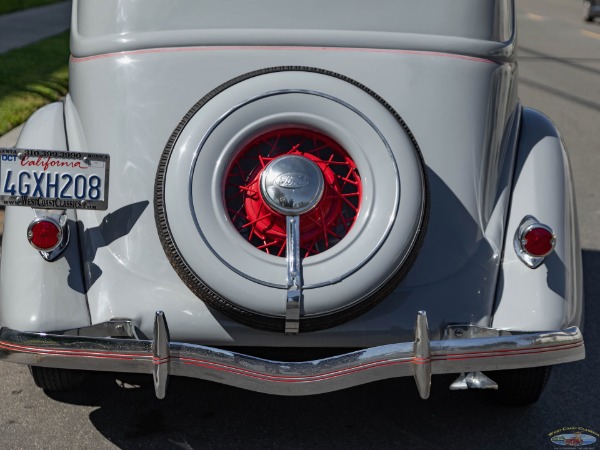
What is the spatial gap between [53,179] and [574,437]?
2241mm

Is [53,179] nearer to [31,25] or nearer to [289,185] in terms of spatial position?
[289,185]

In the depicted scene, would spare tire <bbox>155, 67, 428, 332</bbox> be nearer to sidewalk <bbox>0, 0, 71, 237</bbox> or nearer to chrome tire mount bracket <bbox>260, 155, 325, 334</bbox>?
chrome tire mount bracket <bbox>260, 155, 325, 334</bbox>

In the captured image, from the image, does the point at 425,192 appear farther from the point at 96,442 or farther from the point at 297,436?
the point at 96,442

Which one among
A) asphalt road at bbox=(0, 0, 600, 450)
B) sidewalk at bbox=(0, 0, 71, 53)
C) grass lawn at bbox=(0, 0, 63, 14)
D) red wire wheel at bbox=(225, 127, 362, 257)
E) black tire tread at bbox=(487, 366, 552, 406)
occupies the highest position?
grass lawn at bbox=(0, 0, 63, 14)

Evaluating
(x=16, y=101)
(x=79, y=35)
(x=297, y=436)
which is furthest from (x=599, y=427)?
(x=16, y=101)

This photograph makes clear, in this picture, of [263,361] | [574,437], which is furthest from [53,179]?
[574,437]

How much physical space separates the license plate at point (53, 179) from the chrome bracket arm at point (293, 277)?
68 centimetres

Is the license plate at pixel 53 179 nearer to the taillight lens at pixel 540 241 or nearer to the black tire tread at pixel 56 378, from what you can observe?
the black tire tread at pixel 56 378

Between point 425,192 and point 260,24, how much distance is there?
1079 mm

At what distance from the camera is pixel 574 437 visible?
3.78 metres

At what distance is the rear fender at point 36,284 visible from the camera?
11.1 ft

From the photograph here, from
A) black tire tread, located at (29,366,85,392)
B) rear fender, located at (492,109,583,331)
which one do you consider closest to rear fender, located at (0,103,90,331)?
black tire tread, located at (29,366,85,392)

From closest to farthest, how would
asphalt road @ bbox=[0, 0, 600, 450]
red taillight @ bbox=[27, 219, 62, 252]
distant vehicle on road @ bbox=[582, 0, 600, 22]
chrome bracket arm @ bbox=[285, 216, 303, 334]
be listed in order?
1. chrome bracket arm @ bbox=[285, 216, 303, 334]
2. red taillight @ bbox=[27, 219, 62, 252]
3. asphalt road @ bbox=[0, 0, 600, 450]
4. distant vehicle on road @ bbox=[582, 0, 600, 22]

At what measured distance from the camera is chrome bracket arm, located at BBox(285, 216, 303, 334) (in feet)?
10.5
